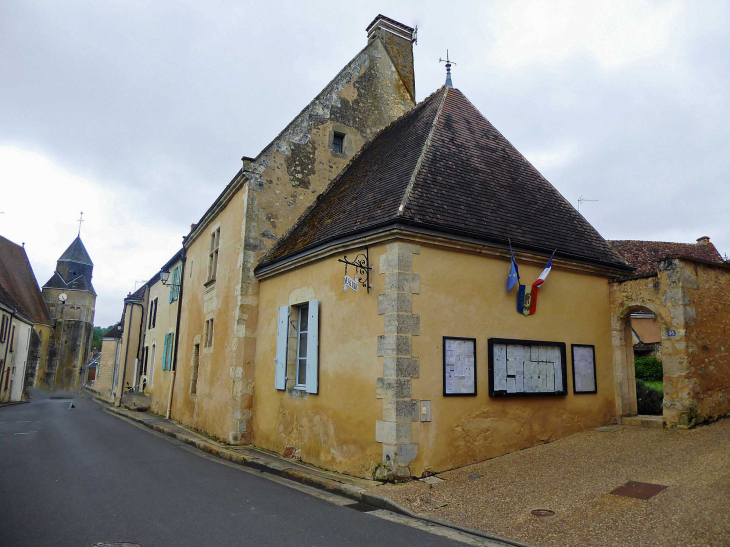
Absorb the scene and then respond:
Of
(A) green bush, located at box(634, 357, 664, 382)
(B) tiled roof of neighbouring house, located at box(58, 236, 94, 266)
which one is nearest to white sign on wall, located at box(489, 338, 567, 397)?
(A) green bush, located at box(634, 357, 664, 382)

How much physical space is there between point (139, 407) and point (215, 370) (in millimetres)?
9685

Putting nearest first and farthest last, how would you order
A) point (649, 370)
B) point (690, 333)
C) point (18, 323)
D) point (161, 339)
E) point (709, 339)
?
1. point (690, 333)
2. point (709, 339)
3. point (649, 370)
4. point (161, 339)
5. point (18, 323)

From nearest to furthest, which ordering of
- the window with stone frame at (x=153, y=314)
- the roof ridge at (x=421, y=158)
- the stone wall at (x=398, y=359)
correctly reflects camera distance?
Answer: the stone wall at (x=398, y=359) < the roof ridge at (x=421, y=158) < the window with stone frame at (x=153, y=314)

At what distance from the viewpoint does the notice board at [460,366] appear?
24.3 ft

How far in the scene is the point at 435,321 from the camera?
7488 millimetres

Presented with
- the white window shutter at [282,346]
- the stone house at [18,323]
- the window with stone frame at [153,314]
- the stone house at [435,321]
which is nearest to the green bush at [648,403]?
the stone house at [435,321]

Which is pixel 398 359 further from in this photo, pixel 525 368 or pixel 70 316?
pixel 70 316

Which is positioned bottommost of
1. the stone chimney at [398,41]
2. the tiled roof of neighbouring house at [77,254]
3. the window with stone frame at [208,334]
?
the window with stone frame at [208,334]

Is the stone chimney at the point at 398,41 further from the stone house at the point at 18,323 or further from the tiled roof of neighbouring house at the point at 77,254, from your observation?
the tiled roof of neighbouring house at the point at 77,254

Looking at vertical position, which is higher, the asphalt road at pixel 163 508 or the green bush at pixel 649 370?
the green bush at pixel 649 370

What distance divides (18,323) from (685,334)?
130 feet

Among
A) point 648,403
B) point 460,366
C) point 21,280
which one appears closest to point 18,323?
point 21,280

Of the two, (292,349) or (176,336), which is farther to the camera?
(176,336)

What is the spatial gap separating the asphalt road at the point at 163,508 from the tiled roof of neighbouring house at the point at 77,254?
62205 mm
